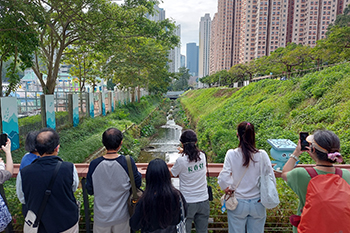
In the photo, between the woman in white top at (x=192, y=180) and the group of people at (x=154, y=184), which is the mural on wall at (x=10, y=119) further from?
the woman in white top at (x=192, y=180)

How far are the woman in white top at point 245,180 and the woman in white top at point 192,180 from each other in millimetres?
244

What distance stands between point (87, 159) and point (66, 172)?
714 cm

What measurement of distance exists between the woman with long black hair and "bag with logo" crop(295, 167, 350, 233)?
980 mm

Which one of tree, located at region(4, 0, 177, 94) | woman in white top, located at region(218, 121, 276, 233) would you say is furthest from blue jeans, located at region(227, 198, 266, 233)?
tree, located at region(4, 0, 177, 94)

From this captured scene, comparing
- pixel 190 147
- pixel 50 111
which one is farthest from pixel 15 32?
pixel 190 147

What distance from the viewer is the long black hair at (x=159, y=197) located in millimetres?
1765

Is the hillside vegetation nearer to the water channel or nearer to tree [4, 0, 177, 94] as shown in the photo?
the water channel

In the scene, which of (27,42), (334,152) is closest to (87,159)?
(27,42)

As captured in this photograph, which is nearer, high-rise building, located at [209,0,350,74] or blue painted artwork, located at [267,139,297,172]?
blue painted artwork, located at [267,139,297,172]

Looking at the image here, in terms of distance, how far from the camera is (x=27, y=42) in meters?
6.45

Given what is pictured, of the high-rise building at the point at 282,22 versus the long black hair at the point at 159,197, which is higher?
the high-rise building at the point at 282,22

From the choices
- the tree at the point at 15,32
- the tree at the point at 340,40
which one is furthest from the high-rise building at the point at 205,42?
the tree at the point at 15,32

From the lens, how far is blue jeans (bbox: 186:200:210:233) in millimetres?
2252

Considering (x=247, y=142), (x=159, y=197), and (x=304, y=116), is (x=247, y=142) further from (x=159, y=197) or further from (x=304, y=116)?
(x=304, y=116)
